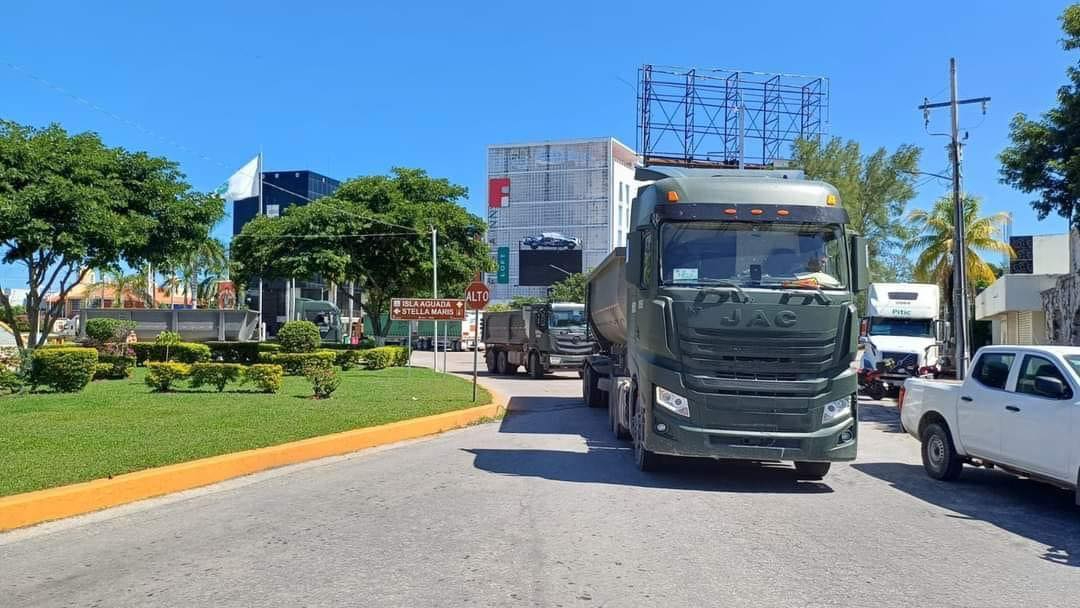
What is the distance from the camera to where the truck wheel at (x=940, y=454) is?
1020cm

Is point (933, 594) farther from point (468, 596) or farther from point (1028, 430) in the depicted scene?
point (1028, 430)

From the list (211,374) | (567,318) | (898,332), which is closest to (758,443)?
(211,374)

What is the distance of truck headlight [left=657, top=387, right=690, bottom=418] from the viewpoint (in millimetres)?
9320

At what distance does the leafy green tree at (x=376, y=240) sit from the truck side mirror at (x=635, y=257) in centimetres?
2509

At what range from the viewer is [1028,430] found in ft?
28.3

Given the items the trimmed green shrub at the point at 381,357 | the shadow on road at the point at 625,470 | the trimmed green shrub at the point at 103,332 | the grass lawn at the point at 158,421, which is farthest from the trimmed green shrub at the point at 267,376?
the trimmed green shrub at the point at 103,332

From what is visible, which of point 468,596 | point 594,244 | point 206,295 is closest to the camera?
point 468,596

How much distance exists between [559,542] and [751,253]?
445cm

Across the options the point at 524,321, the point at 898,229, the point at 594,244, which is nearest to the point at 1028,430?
the point at 524,321

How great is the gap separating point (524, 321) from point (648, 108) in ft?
95.6

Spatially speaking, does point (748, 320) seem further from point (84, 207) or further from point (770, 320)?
point (84, 207)

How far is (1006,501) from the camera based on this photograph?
9156 mm

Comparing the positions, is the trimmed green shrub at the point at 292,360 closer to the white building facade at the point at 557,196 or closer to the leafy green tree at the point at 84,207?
the leafy green tree at the point at 84,207

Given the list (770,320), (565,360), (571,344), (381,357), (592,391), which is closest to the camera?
(770,320)
